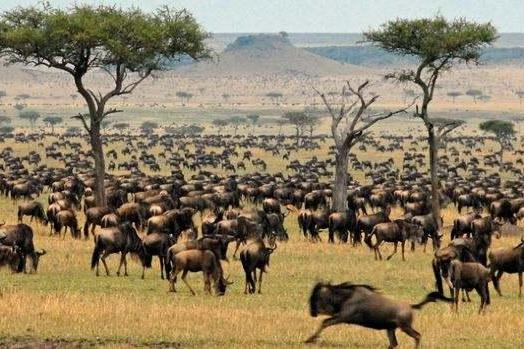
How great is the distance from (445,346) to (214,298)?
5.62 m

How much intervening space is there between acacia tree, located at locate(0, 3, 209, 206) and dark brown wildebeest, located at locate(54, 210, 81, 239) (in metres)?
5.74

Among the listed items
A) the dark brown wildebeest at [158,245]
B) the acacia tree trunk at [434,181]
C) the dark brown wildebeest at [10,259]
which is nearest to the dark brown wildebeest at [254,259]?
the dark brown wildebeest at [158,245]

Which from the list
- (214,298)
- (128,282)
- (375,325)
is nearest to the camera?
(375,325)

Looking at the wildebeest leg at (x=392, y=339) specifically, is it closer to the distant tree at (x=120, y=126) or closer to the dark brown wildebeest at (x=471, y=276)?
the dark brown wildebeest at (x=471, y=276)

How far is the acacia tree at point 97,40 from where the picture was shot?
3678 cm

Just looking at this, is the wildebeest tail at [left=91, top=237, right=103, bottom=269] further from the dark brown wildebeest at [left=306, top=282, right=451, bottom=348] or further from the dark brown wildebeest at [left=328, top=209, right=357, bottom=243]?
the dark brown wildebeest at [left=328, top=209, right=357, bottom=243]

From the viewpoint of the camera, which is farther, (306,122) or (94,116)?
(306,122)

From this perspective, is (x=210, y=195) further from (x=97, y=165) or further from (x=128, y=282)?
(x=128, y=282)

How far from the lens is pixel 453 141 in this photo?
115 m

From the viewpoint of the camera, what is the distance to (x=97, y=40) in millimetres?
36875

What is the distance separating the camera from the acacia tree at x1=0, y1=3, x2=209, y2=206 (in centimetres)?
3678

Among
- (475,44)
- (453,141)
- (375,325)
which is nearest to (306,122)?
(453,141)

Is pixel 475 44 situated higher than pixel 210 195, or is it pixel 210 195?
pixel 475 44

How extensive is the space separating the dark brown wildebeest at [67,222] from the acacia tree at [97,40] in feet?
18.8
